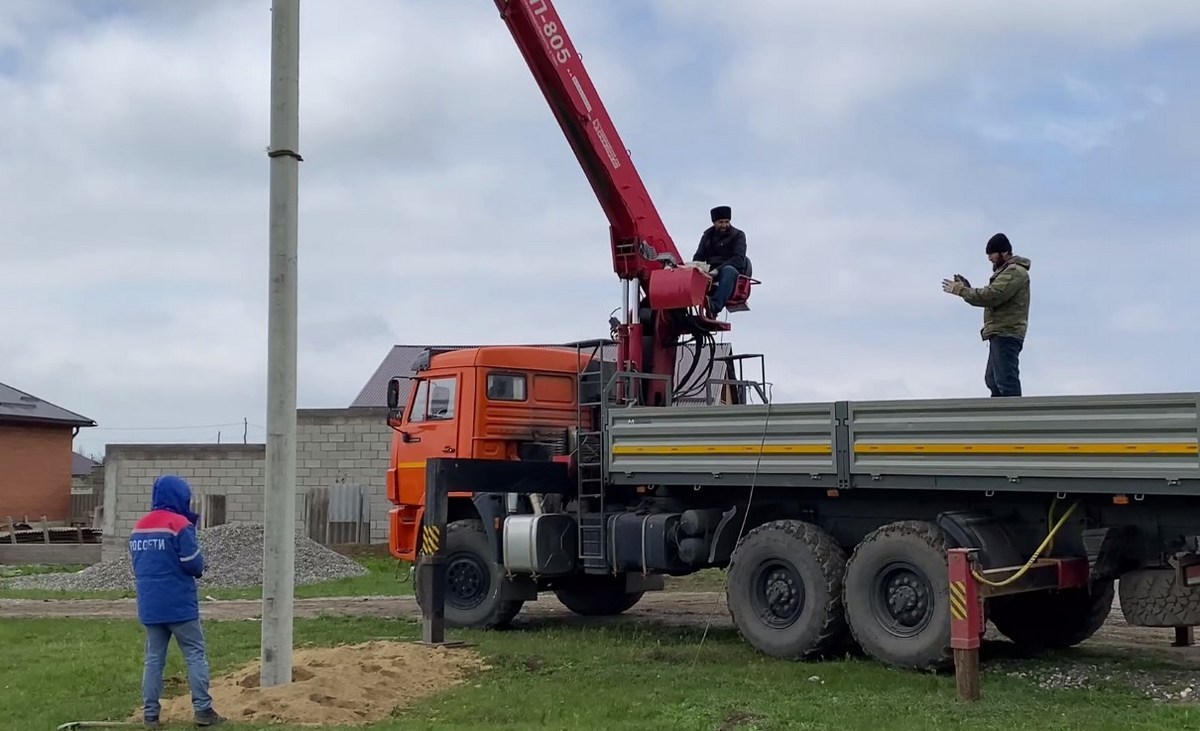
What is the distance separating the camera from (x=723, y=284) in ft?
48.6

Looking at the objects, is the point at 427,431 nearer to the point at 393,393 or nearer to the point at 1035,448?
the point at 393,393

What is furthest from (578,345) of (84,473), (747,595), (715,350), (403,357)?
(84,473)

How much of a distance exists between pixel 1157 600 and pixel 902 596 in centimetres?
198

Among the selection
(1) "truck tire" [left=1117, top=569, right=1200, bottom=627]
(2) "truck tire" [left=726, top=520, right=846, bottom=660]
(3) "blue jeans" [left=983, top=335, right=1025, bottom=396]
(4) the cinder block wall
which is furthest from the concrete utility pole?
(4) the cinder block wall

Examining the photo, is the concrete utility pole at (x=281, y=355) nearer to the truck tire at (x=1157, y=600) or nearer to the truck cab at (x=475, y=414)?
the truck cab at (x=475, y=414)

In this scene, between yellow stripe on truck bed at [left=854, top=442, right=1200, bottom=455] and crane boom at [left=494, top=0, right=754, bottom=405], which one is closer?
yellow stripe on truck bed at [left=854, top=442, right=1200, bottom=455]

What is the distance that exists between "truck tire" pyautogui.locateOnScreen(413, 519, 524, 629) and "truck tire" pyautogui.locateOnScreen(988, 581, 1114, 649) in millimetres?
5332

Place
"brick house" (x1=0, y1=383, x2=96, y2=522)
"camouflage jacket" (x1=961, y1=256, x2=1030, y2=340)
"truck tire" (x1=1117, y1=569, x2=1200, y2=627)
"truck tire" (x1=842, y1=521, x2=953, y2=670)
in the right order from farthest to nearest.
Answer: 1. "brick house" (x1=0, y1=383, x2=96, y2=522)
2. "camouflage jacket" (x1=961, y1=256, x2=1030, y2=340)
3. "truck tire" (x1=842, y1=521, x2=953, y2=670)
4. "truck tire" (x1=1117, y1=569, x2=1200, y2=627)

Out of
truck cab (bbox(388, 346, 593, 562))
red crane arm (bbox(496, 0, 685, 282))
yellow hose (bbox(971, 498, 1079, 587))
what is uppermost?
red crane arm (bbox(496, 0, 685, 282))

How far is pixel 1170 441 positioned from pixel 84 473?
6292 cm

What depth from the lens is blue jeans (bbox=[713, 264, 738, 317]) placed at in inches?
581

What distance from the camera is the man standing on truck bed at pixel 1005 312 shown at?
11305 mm

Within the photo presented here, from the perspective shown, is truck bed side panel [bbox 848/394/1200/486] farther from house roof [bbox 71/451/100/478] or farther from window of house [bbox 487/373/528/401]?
house roof [bbox 71/451/100/478]

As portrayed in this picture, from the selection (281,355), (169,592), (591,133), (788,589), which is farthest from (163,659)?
(591,133)
